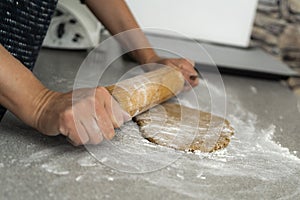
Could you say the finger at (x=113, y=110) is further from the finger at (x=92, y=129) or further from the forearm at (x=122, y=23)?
the forearm at (x=122, y=23)

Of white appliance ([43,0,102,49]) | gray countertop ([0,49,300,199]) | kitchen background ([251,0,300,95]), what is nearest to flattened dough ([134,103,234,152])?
gray countertop ([0,49,300,199])

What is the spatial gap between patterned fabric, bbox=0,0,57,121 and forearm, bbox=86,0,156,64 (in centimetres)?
23

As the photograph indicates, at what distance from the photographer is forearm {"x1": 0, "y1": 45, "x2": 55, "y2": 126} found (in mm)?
655

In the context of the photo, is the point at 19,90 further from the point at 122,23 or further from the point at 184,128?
the point at 122,23

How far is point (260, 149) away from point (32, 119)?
47 centimetres

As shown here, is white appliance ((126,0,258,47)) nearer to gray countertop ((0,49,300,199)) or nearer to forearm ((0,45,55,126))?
gray countertop ((0,49,300,199))

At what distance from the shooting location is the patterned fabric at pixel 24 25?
767 mm

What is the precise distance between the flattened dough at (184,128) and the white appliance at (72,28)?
489 mm

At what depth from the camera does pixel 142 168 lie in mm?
707

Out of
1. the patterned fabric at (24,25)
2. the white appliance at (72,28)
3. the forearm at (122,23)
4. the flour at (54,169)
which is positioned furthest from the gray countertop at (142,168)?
the white appliance at (72,28)

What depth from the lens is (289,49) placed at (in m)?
1.86

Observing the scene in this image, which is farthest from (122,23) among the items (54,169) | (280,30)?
(280,30)

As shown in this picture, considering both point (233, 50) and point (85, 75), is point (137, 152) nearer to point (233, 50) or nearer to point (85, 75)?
point (85, 75)

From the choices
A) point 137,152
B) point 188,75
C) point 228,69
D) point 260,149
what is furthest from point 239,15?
point 137,152
